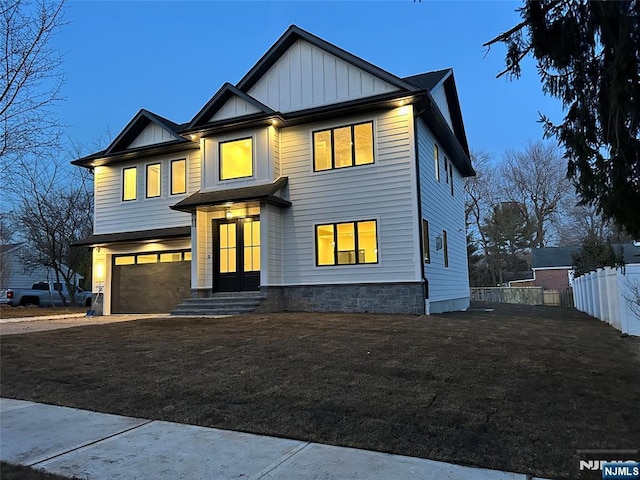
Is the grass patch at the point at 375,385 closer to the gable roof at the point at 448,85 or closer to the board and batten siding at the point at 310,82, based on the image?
the board and batten siding at the point at 310,82

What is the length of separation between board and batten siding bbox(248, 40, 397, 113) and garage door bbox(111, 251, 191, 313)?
5.88 m

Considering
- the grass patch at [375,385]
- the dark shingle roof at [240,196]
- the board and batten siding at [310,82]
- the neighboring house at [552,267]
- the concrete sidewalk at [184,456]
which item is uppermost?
the board and batten siding at [310,82]

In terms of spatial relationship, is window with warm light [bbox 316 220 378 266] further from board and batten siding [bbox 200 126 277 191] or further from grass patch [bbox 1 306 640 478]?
grass patch [bbox 1 306 640 478]

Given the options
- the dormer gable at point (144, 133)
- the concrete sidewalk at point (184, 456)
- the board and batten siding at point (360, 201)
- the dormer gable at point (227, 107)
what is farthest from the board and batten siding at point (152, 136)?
the concrete sidewalk at point (184, 456)

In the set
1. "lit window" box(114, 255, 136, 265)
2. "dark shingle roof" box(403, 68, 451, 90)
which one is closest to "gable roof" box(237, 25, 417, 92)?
"dark shingle roof" box(403, 68, 451, 90)

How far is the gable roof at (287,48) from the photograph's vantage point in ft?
40.6

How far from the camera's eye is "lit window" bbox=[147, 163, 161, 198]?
52.6 ft

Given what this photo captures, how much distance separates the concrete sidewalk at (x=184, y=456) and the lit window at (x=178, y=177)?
38.4 feet

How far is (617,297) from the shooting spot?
1048 centimetres

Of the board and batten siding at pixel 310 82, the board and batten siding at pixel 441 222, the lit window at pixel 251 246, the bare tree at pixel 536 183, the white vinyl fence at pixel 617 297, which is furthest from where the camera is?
the bare tree at pixel 536 183

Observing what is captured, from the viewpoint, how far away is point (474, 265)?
37719 millimetres

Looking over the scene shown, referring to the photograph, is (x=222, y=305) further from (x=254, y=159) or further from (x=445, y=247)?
(x=445, y=247)

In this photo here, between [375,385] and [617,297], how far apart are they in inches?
322

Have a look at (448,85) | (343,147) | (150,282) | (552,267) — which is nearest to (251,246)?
(343,147)
